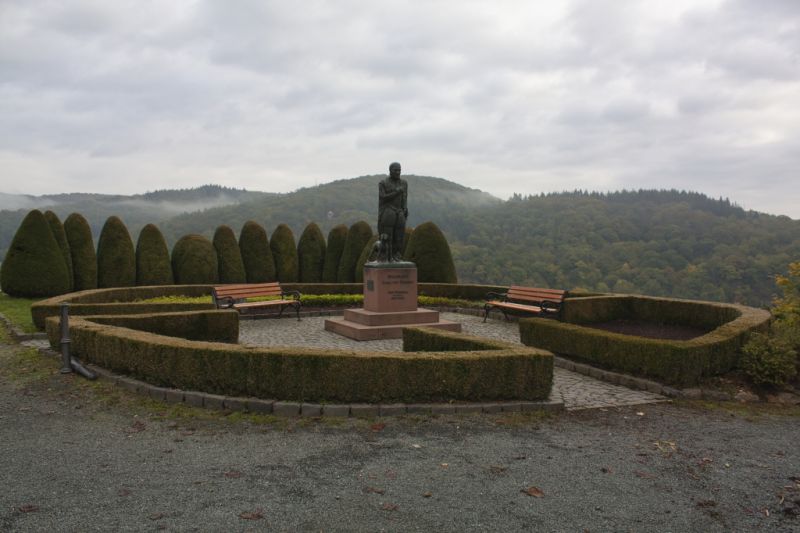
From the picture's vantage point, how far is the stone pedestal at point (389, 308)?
12.5 meters

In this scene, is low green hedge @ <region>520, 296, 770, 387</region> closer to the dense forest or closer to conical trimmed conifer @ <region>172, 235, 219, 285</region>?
conical trimmed conifer @ <region>172, 235, 219, 285</region>

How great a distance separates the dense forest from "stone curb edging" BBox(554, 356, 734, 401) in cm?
2246

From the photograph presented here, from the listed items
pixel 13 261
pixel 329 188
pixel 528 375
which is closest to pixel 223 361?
pixel 528 375

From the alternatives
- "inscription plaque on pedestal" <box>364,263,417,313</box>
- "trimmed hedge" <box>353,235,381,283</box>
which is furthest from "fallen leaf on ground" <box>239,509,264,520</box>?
"trimmed hedge" <box>353,235,381,283</box>

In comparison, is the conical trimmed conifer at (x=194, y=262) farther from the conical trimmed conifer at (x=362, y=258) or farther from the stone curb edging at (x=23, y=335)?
the stone curb edging at (x=23, y=335)

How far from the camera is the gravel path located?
3.72m

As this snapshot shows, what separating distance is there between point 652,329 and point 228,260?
52.3 ft

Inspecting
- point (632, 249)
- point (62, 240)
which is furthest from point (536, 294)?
point (632, 249)

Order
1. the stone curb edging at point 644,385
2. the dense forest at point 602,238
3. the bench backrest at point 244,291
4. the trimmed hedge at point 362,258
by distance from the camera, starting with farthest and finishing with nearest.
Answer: the dense forest at point 602,238 → the trimmed hedge at point 362,258 → the bench backrest at point 244,291 → the stone curb edging at point 644,385

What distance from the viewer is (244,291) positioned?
1561 centimetres

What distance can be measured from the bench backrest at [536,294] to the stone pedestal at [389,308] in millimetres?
2789

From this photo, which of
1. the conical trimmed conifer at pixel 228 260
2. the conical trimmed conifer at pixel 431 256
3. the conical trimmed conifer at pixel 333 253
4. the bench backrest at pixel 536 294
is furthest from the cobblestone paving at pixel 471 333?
the conical trimmed conifer at pixel 333 253

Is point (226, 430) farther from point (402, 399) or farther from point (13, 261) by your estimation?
point (13, 261)

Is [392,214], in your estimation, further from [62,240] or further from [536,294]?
[62,240]
